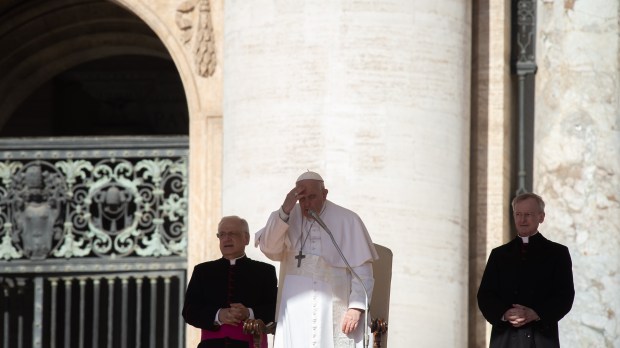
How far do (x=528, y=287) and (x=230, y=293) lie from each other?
164cm

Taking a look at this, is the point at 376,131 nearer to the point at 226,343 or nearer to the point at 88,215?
the point at 226,343

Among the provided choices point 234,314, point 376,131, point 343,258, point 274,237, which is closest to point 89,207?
point 376,131

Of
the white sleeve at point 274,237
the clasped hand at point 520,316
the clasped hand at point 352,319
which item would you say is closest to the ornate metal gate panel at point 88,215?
the white sleeve at point 274,237

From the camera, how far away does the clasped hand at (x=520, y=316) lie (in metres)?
9.79

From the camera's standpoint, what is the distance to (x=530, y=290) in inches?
390

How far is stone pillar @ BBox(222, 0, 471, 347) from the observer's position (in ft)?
38.9

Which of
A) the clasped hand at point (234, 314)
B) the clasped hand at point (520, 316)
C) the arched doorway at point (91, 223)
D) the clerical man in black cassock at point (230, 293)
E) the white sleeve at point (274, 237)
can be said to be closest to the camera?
the clasped hand at point (520, 316)

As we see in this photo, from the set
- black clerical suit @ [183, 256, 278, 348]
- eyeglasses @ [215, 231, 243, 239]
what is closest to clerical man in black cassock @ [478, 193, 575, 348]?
black clerical suit @ [183, 256, 278, 348]

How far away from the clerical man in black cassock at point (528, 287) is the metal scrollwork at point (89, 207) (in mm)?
3739

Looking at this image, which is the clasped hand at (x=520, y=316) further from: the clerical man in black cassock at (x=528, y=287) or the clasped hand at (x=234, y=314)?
the clasped hand at (x=234, y=314)

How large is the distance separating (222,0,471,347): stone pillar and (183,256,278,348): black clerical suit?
133cm

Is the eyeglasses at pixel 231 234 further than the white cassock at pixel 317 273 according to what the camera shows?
Yes

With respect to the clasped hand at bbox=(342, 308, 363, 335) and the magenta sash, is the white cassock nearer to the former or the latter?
the clasped hand at bbox=(342, 308, 363, 335)

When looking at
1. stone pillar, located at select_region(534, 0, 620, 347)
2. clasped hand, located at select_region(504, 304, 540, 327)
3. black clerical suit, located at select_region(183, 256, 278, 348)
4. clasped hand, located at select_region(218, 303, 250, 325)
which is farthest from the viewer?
stone pillar, located at select_region(534, 0, 620, 347)
